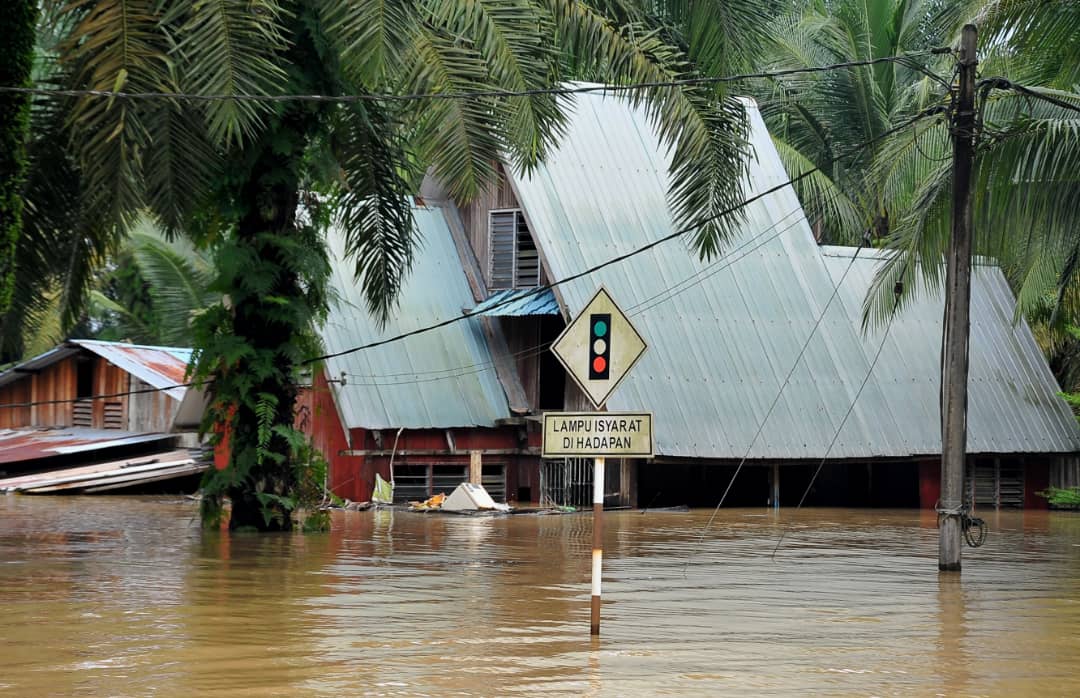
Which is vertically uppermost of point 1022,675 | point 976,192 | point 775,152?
point 775,152

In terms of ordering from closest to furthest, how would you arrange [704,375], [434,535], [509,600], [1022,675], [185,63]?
[1022,675] < [509,600] < [185,63] < [434,535] < [704,375]

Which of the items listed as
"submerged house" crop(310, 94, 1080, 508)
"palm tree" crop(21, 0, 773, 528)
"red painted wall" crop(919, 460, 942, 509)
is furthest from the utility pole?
"red painted wall" crop(919, 460, 942, 509)

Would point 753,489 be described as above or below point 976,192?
below

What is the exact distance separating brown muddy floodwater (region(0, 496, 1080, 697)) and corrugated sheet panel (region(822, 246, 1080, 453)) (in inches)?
439

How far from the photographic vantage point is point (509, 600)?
41.7 ft

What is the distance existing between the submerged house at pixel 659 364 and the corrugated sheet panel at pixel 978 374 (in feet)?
0.17

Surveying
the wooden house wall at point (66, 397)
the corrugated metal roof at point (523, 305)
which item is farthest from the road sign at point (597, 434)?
the wooden house wall at point (66, 397)

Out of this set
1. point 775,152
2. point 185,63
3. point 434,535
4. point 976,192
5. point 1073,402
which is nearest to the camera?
point 185,63

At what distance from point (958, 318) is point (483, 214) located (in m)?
17.8

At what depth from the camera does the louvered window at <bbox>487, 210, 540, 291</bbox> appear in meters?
32.0

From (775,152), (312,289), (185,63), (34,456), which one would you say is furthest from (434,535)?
(775,152)

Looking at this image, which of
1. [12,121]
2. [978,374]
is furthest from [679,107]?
[978,374]

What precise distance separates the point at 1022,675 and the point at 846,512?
21595 mm

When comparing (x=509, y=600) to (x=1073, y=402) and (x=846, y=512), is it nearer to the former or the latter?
(x=846, y=512)
